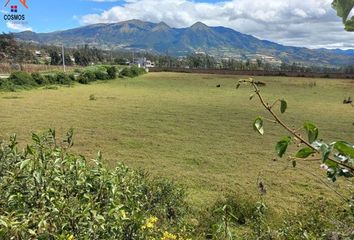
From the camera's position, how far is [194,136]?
9188 millimetres

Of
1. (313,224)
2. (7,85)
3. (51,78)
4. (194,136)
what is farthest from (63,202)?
(51,78)

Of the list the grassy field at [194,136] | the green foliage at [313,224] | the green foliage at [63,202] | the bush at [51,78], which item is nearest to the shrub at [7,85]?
the grassy field at [194,136]

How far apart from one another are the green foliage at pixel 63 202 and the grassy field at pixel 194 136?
72 cm

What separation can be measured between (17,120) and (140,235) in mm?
10368

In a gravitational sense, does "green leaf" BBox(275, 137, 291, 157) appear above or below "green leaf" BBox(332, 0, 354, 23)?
below

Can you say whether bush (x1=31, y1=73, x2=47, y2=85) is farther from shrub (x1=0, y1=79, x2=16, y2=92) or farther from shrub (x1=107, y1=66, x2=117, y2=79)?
shrub (x1=107, y1=66, x2=117, y2=79)

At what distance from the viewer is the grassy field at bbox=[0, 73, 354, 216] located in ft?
18.6

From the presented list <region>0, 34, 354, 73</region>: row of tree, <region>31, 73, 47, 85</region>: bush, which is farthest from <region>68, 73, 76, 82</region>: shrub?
<region>0, 34, 354, 73</region>: row of tree

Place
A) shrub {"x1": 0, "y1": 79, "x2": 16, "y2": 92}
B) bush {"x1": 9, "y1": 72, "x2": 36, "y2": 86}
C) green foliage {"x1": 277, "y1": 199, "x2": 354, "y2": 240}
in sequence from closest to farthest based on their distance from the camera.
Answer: green foliage {"x1": 277, "y1": 199, "x2": 354, "y2": 240}
shrub {"x1": 0, "y1": 79, "x2": 16, "y2": 92}
bush {"x1": 9, "y1": 72, "x2": 36, "y2": 86}

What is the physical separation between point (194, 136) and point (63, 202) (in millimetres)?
7862

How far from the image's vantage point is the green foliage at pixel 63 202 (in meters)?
1.32

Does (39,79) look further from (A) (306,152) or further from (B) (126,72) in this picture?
(A) (306,152)

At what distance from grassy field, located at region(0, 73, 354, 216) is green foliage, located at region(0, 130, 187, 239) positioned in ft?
2.36

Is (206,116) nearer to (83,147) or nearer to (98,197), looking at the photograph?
(83,147)
